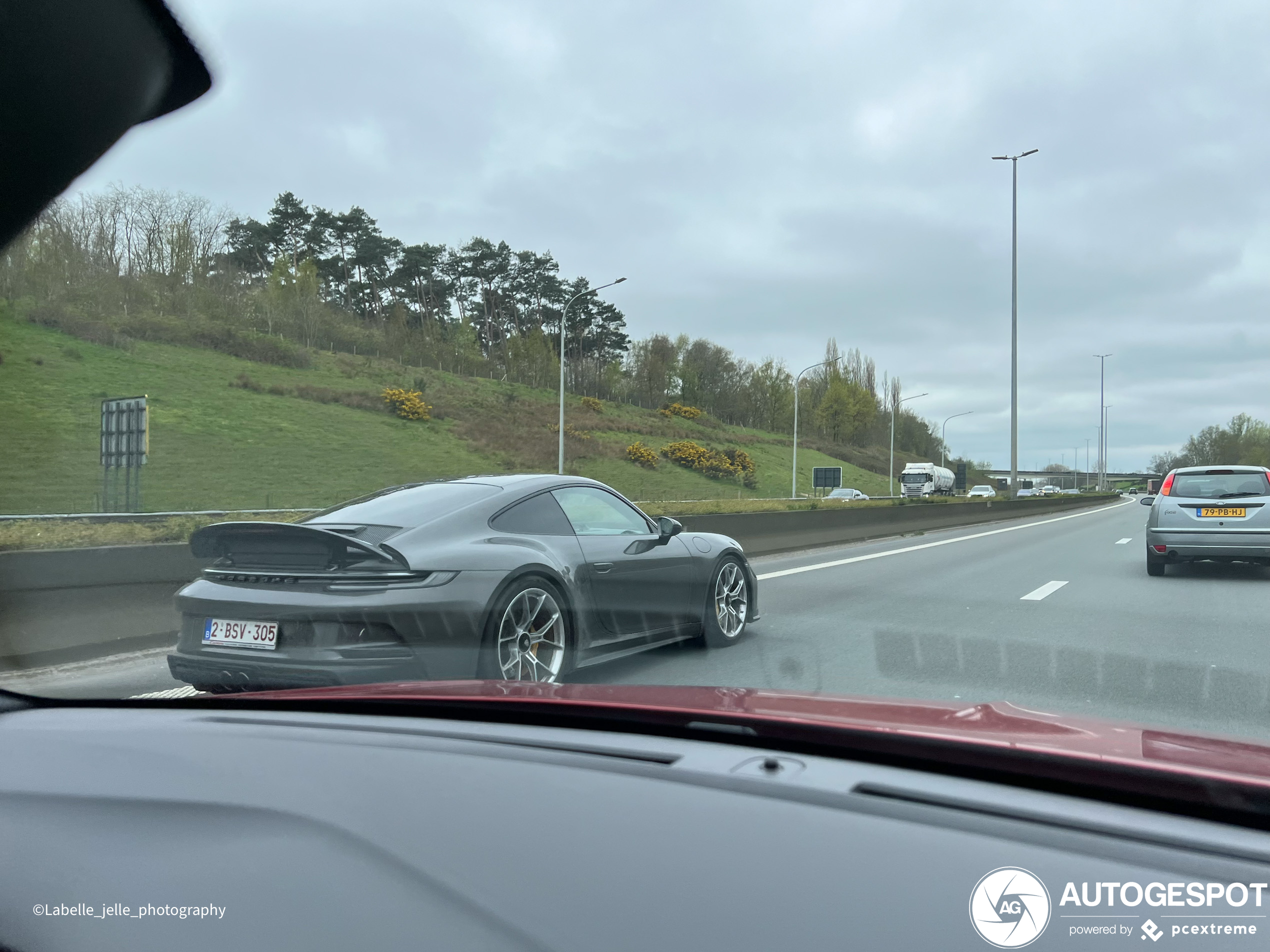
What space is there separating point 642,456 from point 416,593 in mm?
49654

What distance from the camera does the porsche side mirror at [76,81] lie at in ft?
9.01

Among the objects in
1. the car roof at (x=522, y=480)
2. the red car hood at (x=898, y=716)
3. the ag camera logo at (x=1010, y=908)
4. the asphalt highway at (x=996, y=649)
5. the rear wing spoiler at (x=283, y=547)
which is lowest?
the asphalt highway at (x=996, y=649)

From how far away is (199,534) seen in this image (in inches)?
198

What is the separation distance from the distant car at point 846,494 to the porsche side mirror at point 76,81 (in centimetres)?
5088

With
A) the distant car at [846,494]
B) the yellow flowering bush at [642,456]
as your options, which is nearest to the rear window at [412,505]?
the yellow flowering bush at [642,456]

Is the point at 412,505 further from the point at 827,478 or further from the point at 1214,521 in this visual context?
the point at 827,478

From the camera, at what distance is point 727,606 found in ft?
24.3

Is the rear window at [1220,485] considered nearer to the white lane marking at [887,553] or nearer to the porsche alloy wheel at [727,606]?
the white lane marking at [887,553]

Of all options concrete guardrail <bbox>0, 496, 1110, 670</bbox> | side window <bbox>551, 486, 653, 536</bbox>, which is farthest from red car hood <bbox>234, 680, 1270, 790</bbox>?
concrete guardrail <bbox>0, 496, 1110, 670</bbox>

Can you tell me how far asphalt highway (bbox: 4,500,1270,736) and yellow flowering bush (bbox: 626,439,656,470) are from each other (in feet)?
131

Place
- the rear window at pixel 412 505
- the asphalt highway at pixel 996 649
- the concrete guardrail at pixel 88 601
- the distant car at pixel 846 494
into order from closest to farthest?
the rear window at pixel 412 505 → the asphalt highway at pixel 996 649 → the concrete guardrail at pixel 88 601 → the distant car at pixel 846 494

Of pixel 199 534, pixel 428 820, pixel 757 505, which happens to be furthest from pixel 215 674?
pixel 757 505

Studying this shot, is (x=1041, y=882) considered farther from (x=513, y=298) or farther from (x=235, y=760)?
(x=513, y=298)

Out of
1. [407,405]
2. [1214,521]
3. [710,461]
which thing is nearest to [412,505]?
[1214,521]
